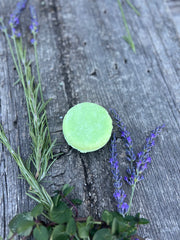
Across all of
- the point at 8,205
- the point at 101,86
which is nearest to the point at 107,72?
the point at 101,86

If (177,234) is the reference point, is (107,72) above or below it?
above

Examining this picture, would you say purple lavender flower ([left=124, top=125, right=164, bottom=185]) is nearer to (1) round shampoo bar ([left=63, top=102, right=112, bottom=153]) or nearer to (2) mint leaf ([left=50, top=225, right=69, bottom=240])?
(1) round shampoo bar ([left=63, top=102, right=112, bottom=153])

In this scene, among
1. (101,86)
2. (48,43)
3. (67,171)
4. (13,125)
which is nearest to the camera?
(67,171)

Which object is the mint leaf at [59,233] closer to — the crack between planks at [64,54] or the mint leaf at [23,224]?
the mint leaf at [23,224]

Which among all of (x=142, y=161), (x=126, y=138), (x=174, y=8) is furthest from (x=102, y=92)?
(x=174, y=8)

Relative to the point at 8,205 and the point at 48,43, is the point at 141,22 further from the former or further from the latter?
the point at 8,205

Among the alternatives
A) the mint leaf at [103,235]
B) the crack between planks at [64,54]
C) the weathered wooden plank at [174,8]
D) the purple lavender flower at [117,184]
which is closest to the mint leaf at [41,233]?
the mint leaf at [103,235]

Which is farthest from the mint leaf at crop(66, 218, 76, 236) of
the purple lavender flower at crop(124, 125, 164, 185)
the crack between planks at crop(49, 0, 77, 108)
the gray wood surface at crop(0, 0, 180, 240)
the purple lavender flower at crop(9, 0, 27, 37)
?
the purple lavender flower at crop(9, 0, 27, 37)

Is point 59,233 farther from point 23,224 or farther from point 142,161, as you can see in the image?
point 142,161
